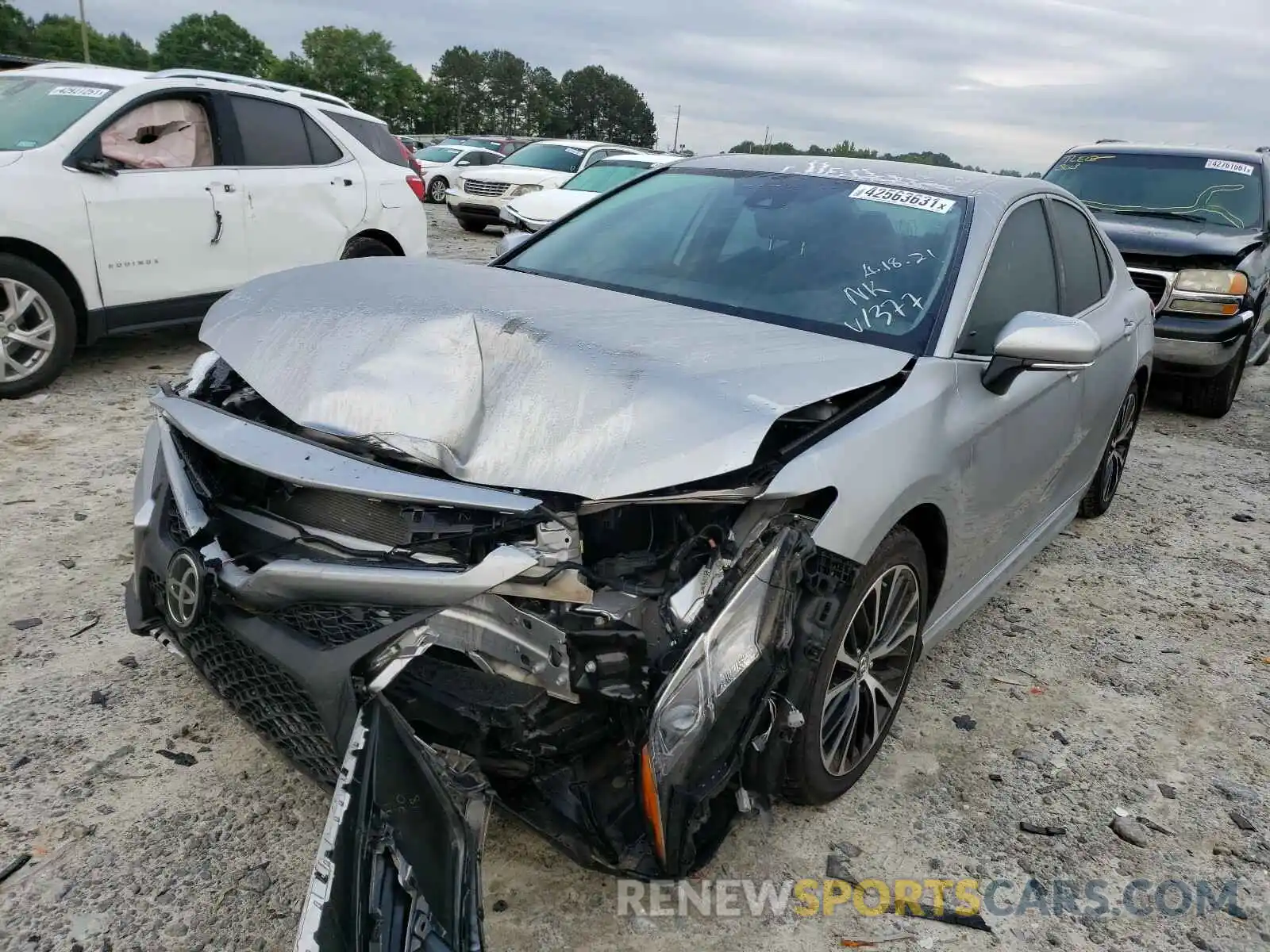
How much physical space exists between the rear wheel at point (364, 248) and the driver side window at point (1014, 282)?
15.7 ft

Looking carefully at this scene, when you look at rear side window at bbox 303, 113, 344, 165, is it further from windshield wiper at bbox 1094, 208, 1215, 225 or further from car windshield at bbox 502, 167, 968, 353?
windshield wiper at bbox 1094, 208, 1215, 225

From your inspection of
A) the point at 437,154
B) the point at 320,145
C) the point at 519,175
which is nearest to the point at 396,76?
the point at 437,154

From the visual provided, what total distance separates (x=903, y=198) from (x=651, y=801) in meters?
2.26

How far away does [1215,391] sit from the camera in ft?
23.4

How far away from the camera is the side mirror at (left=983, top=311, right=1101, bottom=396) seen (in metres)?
2.63

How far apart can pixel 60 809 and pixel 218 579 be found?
82cm

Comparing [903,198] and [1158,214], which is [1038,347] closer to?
[903,198]

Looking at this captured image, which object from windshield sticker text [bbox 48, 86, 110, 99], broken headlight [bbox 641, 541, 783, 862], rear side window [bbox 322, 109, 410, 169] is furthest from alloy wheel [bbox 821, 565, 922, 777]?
rear side window [bbox 322, 109, 410, 169]

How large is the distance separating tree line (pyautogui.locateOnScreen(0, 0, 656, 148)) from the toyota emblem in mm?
88067

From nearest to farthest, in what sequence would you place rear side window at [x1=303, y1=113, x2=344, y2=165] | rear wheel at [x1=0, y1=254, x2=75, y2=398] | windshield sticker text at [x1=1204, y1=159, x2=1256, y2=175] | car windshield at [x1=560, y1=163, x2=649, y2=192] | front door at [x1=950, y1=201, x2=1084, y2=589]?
front door at [x1=950, y1=201, x2=1084, y2=589] → rear wheel at [x1=0, y1=254, x2=75, y2=398] → rear side window at [x1=303, y1=113, x2=344, y2=165] → windshield sticker text at [x1=1204, y1=159, x2=1256, y2=175] → car windshield at [x1=560, y1=163, x2=649, y2=192]

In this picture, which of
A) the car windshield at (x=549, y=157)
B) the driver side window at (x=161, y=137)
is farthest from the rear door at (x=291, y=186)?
the car windshield at (x=549, y=157)

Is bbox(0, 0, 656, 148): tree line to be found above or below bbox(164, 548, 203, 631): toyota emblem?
above

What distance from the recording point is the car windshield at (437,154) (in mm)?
→ 22928

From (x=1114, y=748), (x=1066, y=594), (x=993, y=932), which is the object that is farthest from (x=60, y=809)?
(x=1066, y=594)
